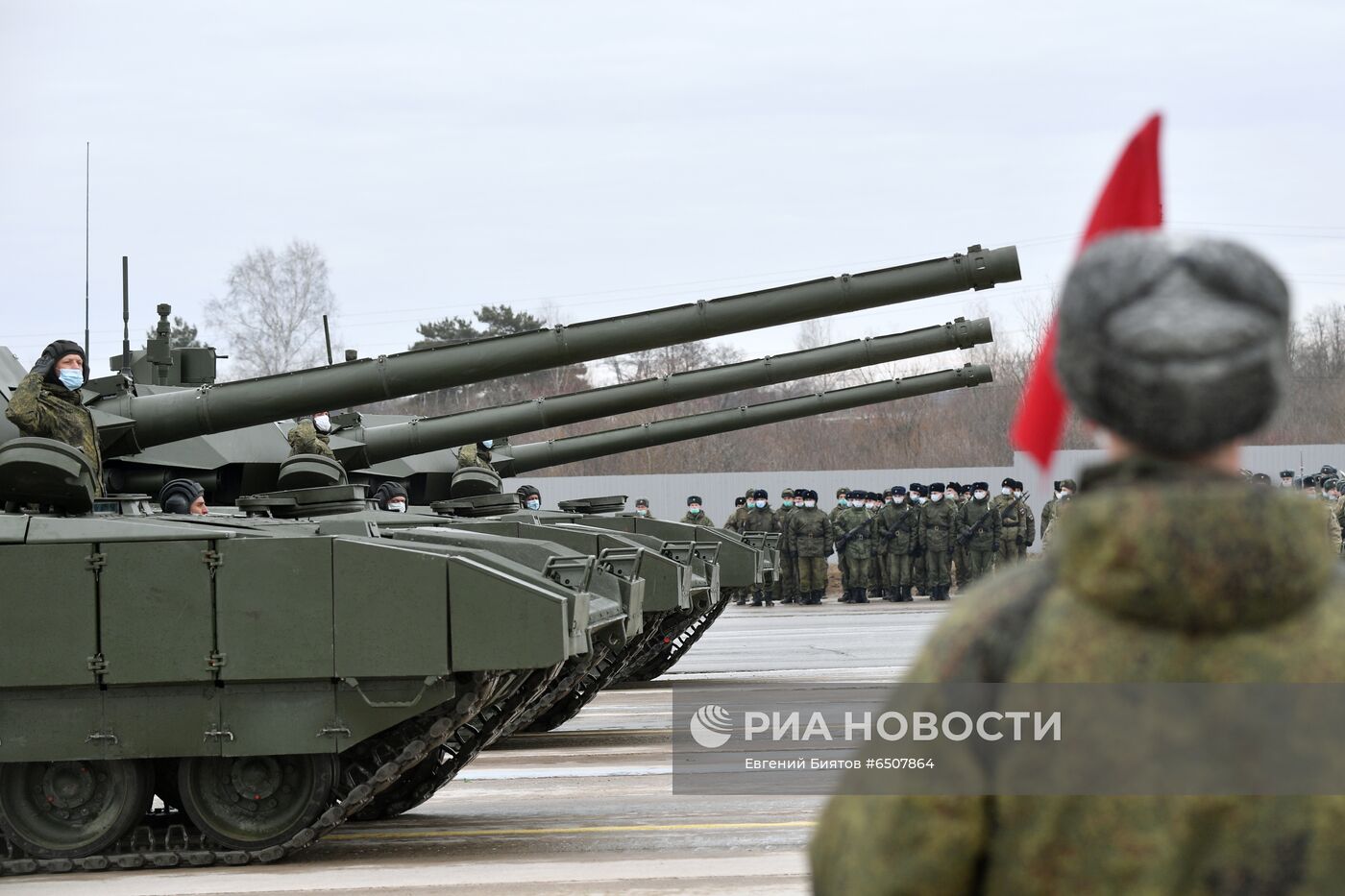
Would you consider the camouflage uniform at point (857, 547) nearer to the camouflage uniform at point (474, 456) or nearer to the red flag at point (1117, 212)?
the camouflage uniform at point (474, 456)

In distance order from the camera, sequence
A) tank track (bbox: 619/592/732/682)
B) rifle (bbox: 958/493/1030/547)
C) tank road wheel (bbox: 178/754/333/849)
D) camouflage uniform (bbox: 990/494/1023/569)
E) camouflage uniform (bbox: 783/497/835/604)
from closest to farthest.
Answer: tank road wheel (bbox: 178/754/333/849)
tank track (bbox: 619/592/732/682)
rifle (bbox: 958/493/1030/547)
camouflage uniform (bbox: 990/494/1023/569)
camouflage uniform (bbox: 783/497/835/604)

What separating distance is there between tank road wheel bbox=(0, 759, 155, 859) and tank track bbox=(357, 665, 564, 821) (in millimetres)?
1411

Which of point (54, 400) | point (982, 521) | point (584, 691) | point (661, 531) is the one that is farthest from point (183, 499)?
point (982, 521)

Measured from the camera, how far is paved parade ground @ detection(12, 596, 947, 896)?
23.0ft

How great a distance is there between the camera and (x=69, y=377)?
30.0 ft

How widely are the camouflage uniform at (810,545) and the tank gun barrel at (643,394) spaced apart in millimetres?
12281

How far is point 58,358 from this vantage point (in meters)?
9.14

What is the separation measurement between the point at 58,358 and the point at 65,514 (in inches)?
61.1

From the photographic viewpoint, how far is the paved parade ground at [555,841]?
702 centimetres

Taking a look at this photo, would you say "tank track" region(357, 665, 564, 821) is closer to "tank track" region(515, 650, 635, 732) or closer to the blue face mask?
the blue face mask

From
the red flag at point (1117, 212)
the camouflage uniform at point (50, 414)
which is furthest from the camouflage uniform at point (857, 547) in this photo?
the red flag at point (1117, 212)

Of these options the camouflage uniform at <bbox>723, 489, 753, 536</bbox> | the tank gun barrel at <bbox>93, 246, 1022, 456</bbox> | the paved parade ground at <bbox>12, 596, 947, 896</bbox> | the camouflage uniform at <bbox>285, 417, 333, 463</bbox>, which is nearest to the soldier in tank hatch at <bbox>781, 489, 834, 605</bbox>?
the camouflage uniform at <bbox>723, 489, 753, 536</bbox>

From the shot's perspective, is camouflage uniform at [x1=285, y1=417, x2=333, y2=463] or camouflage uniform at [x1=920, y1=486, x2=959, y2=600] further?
camouflage uniform at [x1=920, y1=486, x2=959, y2=600]

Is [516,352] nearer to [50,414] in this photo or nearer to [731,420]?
[50,414]
